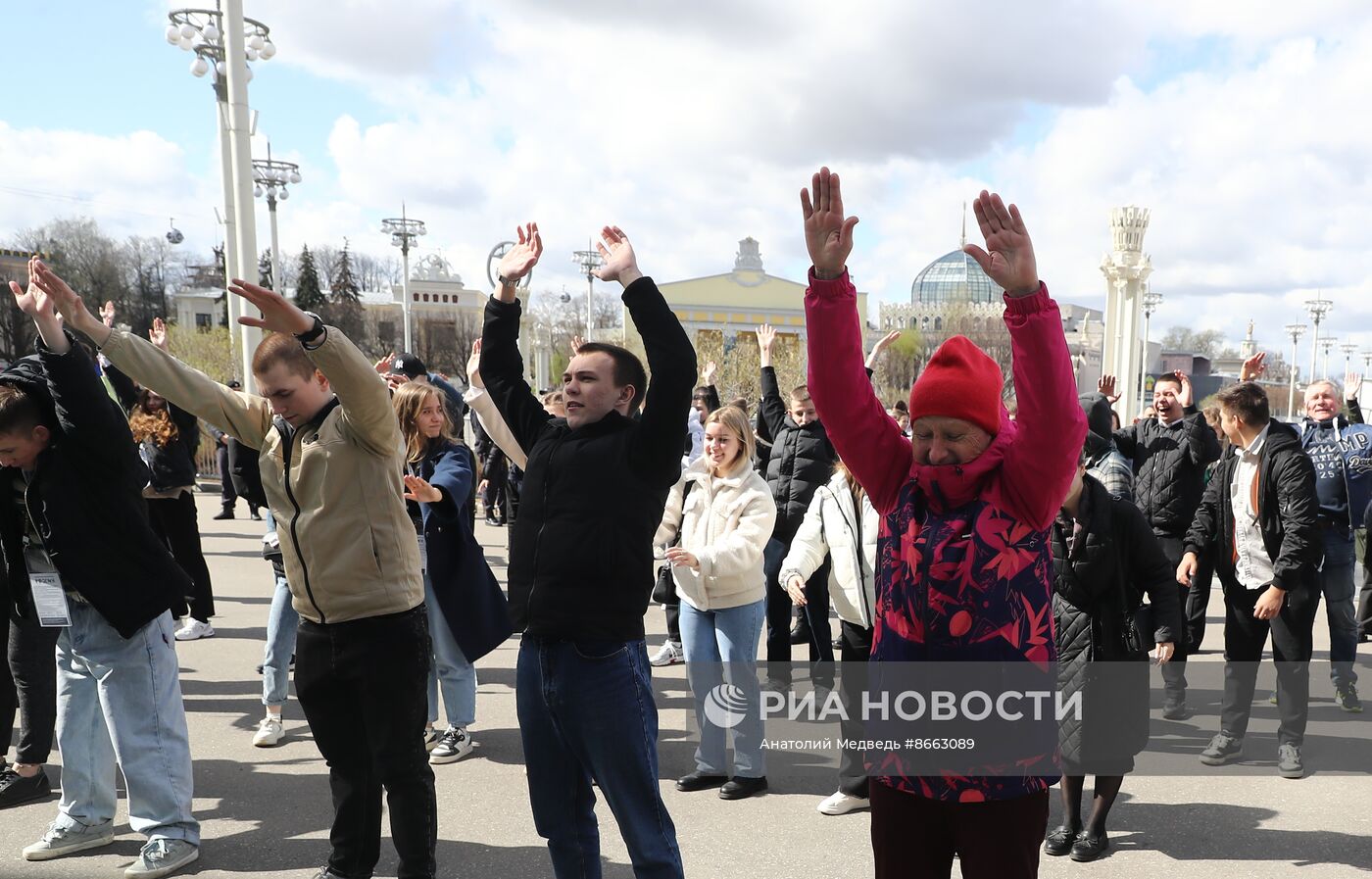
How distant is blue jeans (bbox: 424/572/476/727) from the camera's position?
502 cm

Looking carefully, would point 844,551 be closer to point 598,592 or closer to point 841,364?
point 598,592

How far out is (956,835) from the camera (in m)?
2.36

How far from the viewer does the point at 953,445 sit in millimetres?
2348

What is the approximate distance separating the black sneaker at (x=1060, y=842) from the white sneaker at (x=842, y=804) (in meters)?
0.79

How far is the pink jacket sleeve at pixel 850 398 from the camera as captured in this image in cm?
239

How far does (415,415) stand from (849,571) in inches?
91.1

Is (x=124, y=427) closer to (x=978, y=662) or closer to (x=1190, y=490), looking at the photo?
(x=978, y=662)

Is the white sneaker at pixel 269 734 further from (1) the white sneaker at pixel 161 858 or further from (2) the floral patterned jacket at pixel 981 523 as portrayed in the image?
(2) the floral patterned jacket at pixel 981 523

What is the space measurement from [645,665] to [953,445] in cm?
123

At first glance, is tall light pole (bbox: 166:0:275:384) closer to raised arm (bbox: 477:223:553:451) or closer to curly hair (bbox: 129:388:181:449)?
curly hair (bbox: 129:388:181:449)

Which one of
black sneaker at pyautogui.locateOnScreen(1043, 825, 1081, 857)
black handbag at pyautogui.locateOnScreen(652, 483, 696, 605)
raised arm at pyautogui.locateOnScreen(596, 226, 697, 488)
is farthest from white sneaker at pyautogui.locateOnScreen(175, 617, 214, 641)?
black sneaker at pyautogui.locateOnScreen(1043, 825, 1081, 857)

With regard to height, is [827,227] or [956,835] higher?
[827,227]

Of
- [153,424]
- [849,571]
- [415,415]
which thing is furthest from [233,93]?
[849,571]

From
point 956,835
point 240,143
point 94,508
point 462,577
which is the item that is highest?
point 240,143
